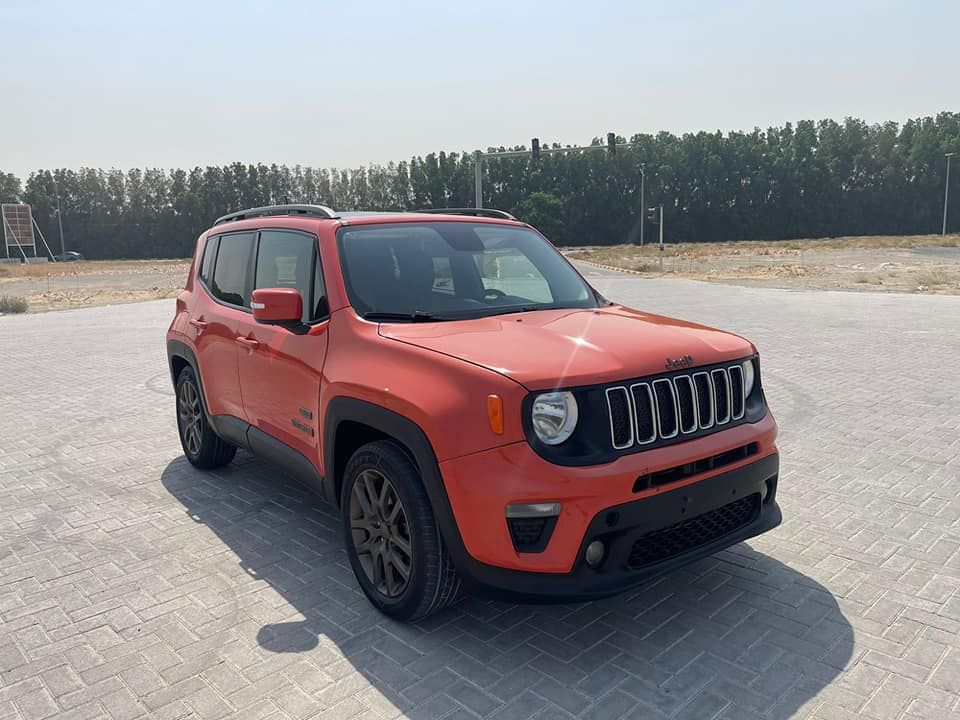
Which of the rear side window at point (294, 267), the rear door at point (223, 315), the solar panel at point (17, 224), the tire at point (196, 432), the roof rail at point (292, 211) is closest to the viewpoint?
the rear side window at point (294, 267)

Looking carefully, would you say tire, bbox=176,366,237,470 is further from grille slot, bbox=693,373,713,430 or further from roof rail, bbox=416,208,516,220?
grille slot, bbox=693,373,713,430

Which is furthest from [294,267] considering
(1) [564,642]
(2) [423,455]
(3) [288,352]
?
(1) [564,642]

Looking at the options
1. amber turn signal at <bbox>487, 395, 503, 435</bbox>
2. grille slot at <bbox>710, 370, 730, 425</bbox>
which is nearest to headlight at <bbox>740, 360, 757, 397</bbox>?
grille slot at <bbox>710, 370, 730, 425</bbox>

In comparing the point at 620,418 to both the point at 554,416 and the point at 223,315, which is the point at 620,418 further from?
the point at 223,315

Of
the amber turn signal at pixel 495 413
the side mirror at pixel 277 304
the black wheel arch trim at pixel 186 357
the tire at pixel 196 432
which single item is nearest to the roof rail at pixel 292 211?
the side mirror at pixel 277 304

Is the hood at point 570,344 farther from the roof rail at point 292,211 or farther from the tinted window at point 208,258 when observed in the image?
the tinted window at point 208,258

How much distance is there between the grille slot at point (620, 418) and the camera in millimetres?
3053

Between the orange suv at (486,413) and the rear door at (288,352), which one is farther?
the rear door at (288,352)

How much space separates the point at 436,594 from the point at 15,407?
776cm

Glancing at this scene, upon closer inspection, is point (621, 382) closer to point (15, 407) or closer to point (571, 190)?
point (15, 407)

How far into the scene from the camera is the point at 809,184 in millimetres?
105562

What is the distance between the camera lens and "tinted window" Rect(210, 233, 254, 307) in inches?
199

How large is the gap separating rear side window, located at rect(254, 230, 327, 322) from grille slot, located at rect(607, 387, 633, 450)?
5.75 ft

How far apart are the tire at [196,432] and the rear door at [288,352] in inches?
46.0
